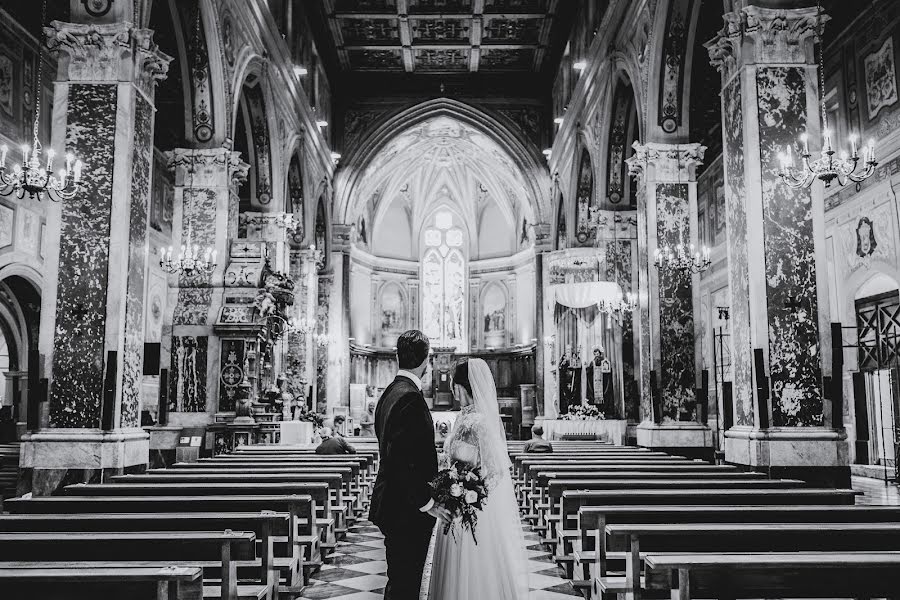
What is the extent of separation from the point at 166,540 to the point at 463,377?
6.02 ft

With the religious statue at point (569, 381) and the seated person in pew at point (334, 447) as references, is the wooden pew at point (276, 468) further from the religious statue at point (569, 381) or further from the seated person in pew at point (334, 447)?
the religious statue at point (569, 381)

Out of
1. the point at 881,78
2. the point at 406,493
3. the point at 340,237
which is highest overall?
the point at 881,78

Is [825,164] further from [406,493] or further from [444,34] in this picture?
[444,34]

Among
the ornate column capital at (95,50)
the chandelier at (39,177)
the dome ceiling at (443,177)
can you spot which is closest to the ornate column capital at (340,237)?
the dome ceiling at (443,177)

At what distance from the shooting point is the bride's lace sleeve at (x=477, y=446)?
4.32 metres

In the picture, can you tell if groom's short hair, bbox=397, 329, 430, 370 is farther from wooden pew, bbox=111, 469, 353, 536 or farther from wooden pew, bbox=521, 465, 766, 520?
wooden pew, bbox=521, 465, 766, 520

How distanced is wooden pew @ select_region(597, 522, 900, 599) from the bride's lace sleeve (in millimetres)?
725

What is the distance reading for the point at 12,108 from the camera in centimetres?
1348

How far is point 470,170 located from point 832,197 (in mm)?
20825

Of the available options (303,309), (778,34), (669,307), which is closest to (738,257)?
(778,34)

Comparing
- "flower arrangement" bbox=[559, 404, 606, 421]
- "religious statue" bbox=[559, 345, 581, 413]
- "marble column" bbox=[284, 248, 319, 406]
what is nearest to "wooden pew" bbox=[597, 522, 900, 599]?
"flower arrangement" bbox=[559, 404, 606, 421]

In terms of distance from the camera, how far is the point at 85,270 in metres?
8.04

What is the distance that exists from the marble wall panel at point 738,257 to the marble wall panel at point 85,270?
6.53m

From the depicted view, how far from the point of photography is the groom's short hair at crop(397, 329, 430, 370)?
3686 mm
